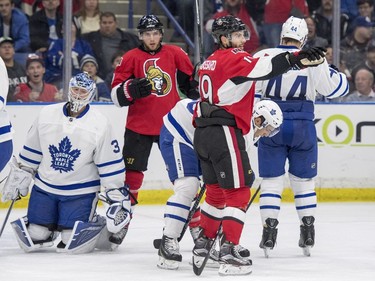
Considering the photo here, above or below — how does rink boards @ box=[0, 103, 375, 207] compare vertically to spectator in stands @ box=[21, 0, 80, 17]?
below

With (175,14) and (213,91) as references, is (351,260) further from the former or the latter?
(175,14)

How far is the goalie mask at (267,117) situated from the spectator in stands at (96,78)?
2.88 m

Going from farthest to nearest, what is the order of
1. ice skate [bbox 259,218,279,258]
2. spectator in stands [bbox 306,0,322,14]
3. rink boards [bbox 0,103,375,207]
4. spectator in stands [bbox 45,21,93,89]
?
spectator in stands [bbox 306,0,322,14] < rink boards [bbox 0,103,375,207] < spectator in stands [bbox 45,21,93,89] < ice skate [bbox 259,218,279,258]

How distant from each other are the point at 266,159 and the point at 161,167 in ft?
7.79

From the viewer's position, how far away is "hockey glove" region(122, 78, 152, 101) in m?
6.53

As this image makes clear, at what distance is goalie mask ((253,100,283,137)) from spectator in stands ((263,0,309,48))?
3137 millimetres

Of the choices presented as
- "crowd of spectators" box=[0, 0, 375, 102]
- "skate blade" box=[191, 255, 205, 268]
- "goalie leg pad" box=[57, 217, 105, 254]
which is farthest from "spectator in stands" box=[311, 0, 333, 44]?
"skate blade" box=[191, 255, 205, 268]

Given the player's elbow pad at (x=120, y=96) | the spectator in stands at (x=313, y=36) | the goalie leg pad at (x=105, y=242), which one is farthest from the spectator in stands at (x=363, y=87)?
the goalie leg pad at (x=105, y=242)

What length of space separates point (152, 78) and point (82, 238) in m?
1.08

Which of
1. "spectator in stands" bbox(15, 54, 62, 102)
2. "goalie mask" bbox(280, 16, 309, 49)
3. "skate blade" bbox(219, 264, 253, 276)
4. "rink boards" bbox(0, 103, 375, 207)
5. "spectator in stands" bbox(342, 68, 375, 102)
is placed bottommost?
"rink boards" bbox(0, 103, 375, 207)

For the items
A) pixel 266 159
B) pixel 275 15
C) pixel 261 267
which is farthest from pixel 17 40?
pixel 261 267

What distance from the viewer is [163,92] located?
22.2 ft

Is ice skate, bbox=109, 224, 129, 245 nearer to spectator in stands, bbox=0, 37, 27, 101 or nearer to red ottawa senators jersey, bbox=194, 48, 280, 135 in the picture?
red ottawa senators jersey, bbox=194, 48, 280, 135

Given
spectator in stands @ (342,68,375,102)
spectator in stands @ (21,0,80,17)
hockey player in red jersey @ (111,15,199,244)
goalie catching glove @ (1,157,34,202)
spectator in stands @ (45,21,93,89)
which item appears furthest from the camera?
spectator in stands @ (342,68,375,102)
